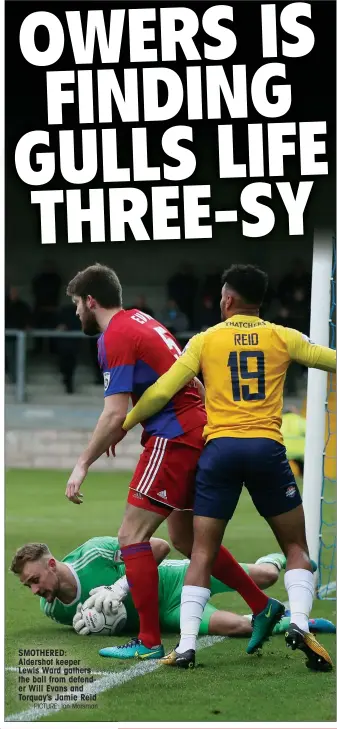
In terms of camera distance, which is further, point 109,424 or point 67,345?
point 67,345

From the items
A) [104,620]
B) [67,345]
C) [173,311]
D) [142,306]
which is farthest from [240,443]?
[67,345]

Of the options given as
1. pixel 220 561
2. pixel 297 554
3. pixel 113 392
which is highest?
pixel 113 392

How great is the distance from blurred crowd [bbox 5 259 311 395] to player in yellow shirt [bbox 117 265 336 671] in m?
12.4

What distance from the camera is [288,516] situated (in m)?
5.20

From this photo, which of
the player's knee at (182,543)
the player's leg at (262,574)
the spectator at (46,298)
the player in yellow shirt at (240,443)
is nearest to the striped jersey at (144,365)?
the player in yellow shirt at (240,443)

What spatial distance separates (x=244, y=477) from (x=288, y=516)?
25 centimetres

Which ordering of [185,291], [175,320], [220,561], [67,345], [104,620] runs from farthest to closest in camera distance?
[185,291] → [67,345] → [175,320] → [104,620] → [220,561]

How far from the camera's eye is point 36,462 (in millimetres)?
15984

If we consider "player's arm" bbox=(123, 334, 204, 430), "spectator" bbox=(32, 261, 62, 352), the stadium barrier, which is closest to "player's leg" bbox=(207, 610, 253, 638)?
"player's arm" bbox=(123, 334, 204, 430)

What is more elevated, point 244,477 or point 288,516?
point 244,477

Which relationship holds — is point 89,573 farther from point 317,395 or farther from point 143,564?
point 317,395

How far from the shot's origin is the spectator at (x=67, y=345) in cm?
1873

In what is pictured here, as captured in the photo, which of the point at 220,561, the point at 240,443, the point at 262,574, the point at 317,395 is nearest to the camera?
the point at 240,443

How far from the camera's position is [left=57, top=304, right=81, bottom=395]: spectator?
18734 millimetres
